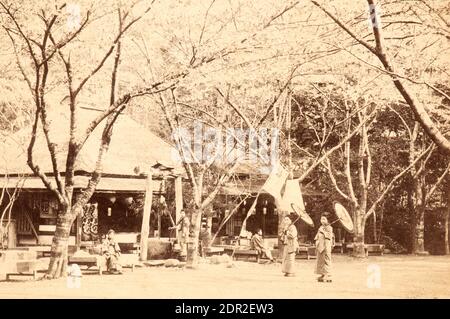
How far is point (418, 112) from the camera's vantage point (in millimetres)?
7590

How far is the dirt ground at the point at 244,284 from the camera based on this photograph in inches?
393

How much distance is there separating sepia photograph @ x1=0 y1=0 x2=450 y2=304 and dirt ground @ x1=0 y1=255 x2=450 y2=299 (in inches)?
2.7

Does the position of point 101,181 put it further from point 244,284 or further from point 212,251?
point 244,284

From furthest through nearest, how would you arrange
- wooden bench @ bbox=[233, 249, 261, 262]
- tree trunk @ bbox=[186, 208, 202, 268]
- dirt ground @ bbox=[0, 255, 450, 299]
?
wooden bench @ bbox=[233, 249, 261, 262], tree trunk @ bbox=[186, 208, 202, 268], dirt ground @ bbox=[0, 255, 450, 299]

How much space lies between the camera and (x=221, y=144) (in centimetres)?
1641

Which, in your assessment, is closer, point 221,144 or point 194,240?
point 194,240

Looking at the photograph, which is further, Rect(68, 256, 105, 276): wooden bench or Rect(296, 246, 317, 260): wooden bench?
Rect(296, 246, 317, 260): wooden bench

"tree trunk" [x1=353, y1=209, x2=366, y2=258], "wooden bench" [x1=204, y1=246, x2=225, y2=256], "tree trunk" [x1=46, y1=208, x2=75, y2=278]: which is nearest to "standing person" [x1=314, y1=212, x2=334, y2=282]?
"tree trunk" [x1=46, y1=208, x2=75, y2=278]

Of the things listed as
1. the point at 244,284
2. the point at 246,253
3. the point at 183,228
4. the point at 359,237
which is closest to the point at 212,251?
the point at 246,253

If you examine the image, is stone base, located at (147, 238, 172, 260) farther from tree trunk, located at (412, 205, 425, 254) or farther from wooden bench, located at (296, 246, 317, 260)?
tree trunk, located at (412, 205, 425, 254)

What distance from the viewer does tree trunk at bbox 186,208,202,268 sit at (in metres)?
14.7

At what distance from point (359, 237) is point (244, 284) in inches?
303

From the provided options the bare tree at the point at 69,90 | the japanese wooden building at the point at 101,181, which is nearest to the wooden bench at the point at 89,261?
the bare tree at the point at 69,90

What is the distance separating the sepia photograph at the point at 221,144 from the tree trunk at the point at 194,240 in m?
0.04
